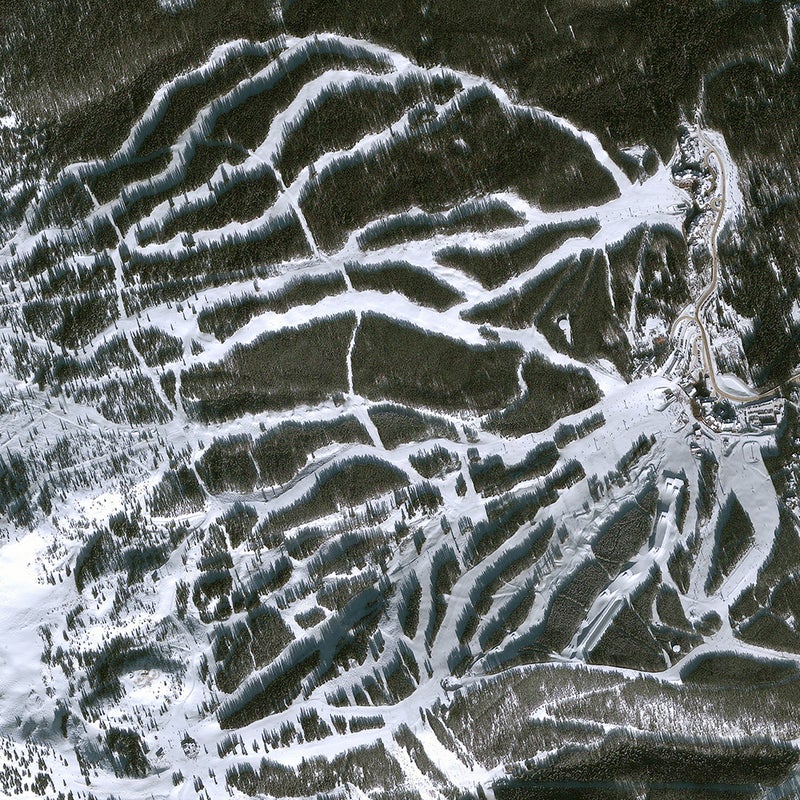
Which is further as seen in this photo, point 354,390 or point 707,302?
point 707,302

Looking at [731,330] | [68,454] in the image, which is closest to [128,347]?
[68,454]

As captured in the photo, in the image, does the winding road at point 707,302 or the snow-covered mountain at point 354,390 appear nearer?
the snow-covered mountain at point 354,390

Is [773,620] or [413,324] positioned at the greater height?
[413,324]

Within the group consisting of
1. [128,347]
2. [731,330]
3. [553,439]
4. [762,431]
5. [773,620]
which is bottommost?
[773,620]

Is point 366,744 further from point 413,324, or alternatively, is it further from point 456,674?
point 413,324

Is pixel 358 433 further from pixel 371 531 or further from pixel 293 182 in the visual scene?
pixel 293 182

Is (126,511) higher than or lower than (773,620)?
higher

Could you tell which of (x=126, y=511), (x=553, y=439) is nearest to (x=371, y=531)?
(x=553, y=439)

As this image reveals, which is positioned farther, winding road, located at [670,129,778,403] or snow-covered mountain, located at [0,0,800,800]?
winding road, located at [670,129,778,403]

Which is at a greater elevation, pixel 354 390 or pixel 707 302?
pixel 354 390
